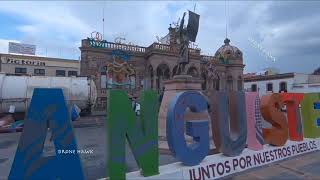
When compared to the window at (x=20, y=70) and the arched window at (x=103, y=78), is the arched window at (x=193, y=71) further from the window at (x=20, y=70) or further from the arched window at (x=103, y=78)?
the window at (x=20, y=70)

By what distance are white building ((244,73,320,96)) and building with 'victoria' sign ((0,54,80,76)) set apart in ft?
98.6

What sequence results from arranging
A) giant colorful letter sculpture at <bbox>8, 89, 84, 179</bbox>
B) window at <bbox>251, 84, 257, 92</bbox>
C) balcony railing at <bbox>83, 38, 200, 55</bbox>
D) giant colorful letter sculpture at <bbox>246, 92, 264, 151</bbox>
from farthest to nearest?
window at <bbox>251, 84, 257, 92</bbox> → balcony railing at <bbox>83, 38, 200, 55</bbox> → giant colorful letter sculpture at <bbox>246, 92, 264, 151</bbox> → giant colorful letter sculpture at <bbox>8, 89, 84, 179</bbox>

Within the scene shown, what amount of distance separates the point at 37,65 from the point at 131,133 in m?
38.3

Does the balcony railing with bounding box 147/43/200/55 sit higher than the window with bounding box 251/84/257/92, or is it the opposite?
the balcony railing with bounding box 147/43/200/55

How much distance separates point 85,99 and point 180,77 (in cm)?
1054

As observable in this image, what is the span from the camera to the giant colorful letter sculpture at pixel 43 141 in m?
4.66

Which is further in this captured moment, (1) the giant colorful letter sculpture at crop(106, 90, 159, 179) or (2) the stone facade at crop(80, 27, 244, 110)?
(2) the stone facade at crop(80, 27, 244, 110)

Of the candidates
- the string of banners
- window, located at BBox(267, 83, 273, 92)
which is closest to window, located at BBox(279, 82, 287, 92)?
window, located at BBox(267, 83, 273, 92)

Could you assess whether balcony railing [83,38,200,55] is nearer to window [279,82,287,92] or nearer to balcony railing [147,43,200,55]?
balcony railing [147,43,200,55]

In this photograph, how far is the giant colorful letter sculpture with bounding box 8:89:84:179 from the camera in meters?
4.66

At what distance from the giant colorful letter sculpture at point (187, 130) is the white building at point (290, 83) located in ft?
138

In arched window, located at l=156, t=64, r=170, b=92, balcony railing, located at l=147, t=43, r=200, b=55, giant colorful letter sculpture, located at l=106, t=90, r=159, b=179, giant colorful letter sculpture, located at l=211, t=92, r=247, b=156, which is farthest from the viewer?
arched window, located at l=156, t=64, r=170, b=92

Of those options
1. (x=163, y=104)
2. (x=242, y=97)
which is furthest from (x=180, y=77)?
(x=242, y=97)

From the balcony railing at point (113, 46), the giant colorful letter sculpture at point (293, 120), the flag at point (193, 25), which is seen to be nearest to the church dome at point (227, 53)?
the balcony railing at point (113, 46)
